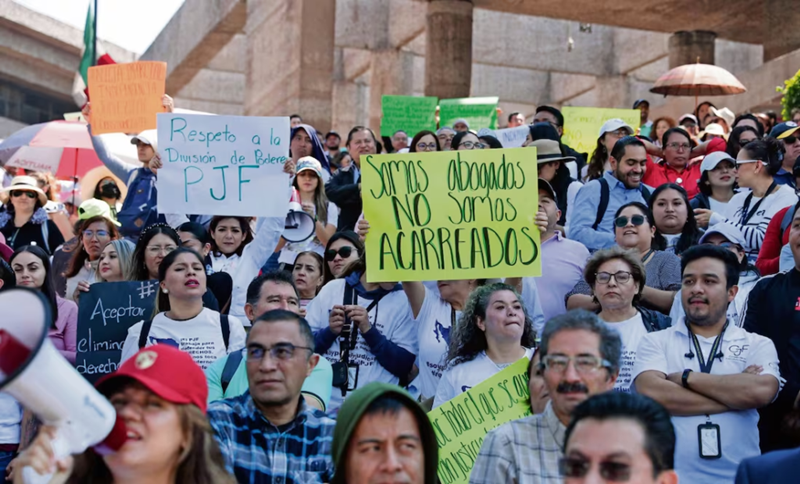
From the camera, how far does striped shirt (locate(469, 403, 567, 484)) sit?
4129 millimetres

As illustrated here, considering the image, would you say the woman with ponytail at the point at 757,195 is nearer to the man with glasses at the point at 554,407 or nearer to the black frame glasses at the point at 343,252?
the black frame glasses at the point at 343,252

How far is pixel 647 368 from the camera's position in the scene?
5.66m

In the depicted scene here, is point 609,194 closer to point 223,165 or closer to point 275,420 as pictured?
point 223,165

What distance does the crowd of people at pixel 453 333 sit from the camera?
355 centimetres

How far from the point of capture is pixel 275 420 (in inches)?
176

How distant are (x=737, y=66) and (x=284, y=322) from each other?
996 inches

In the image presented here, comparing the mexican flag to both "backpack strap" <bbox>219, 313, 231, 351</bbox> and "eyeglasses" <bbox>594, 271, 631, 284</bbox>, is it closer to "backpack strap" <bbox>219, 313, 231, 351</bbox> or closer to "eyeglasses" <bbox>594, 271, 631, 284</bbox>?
"backpack strap" <bbox>219, 313, 231, 351</bbox>

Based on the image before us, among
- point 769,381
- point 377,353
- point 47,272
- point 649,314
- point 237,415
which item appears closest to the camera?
point 237,415

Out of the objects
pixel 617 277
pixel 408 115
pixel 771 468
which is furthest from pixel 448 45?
pixel 771 468

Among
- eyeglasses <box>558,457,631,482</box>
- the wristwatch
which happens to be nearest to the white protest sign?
the wristwatch

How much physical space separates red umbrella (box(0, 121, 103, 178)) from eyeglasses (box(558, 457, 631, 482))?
11865 mm

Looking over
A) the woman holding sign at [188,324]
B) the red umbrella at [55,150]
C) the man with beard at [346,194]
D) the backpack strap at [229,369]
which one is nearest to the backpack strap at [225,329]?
the woman holding sign at [188,324]

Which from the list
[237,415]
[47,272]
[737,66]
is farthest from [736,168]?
[737,66]

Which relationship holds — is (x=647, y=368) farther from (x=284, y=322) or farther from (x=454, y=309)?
(x=284, y=322)
